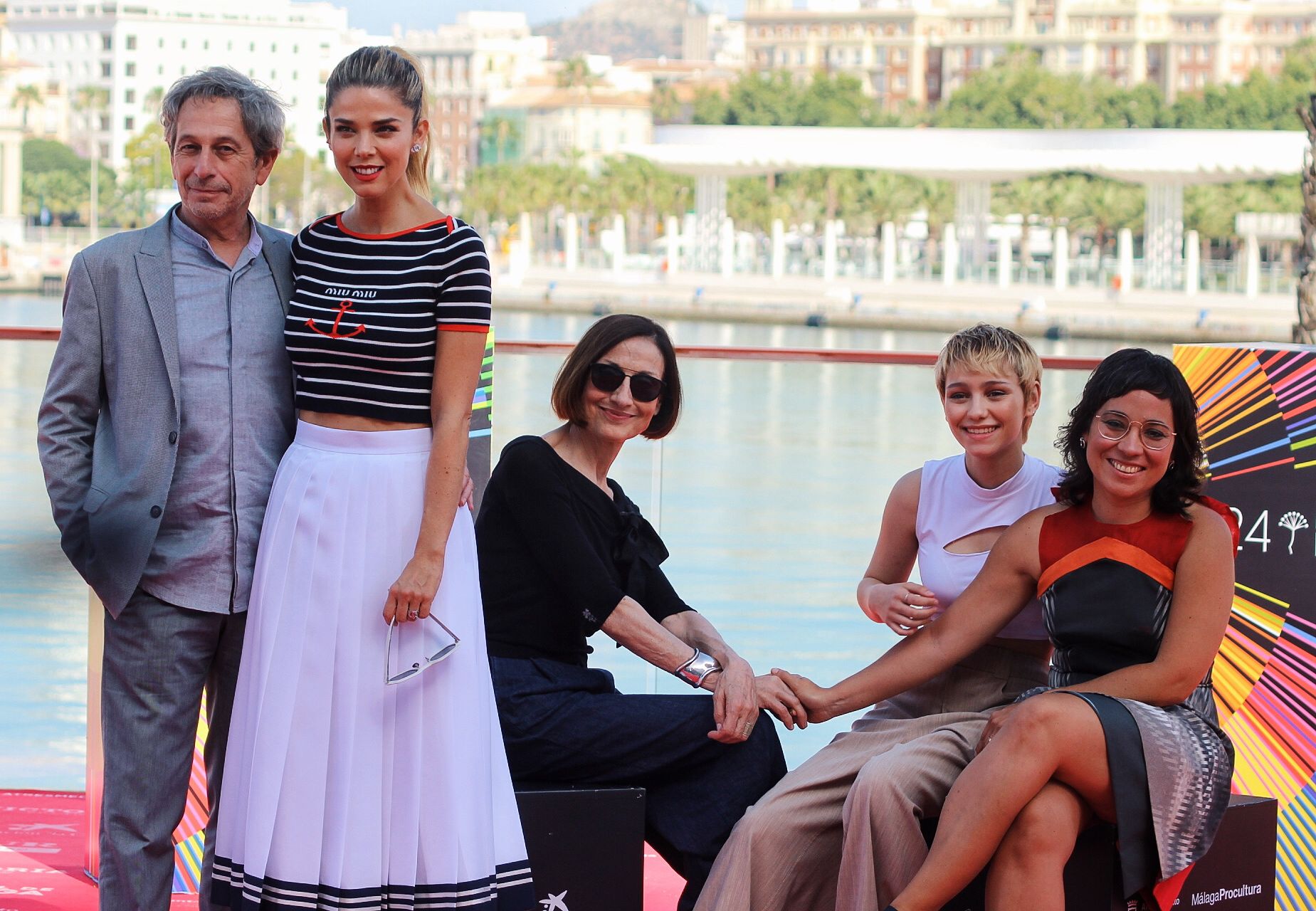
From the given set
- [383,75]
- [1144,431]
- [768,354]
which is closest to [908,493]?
[1144,431]

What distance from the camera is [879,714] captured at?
221 centimetres

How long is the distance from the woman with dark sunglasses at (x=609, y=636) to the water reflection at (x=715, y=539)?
2.31 feet

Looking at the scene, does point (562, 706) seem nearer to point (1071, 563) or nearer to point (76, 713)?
point (1071, 563)

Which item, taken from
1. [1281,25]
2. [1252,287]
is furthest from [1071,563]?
[1281,25]

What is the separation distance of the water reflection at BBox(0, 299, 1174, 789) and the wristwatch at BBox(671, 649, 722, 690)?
0.75 meters

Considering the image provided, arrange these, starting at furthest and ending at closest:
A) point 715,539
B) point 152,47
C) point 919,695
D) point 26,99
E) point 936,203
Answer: point 152,47 → point 26,99 → point 936,203 → point 715,539 → point 919,695

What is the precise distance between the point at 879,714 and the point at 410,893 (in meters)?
0.72

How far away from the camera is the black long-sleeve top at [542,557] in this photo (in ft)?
6.64

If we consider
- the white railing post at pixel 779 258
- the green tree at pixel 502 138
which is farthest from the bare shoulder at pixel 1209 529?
the green tree at pixel 502 138

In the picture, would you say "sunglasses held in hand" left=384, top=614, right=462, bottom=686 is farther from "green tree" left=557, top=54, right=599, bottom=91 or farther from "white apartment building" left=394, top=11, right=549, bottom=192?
"white apartment building" left=394, top=11, right=549, bottom=192

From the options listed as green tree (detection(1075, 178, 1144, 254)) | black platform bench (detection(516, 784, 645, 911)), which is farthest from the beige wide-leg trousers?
green tree (detection(1075, 178, 1144, 254))

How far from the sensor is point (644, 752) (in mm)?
2002

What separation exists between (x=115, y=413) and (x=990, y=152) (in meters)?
40.3

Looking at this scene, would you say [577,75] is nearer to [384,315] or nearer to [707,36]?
[707,36]
